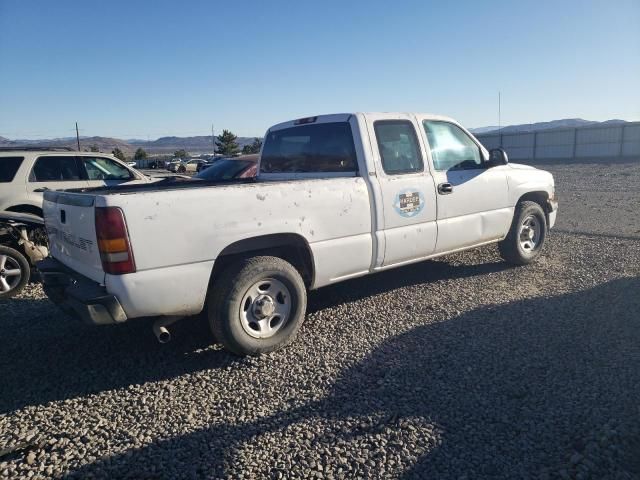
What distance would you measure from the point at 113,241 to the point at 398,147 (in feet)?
9.85

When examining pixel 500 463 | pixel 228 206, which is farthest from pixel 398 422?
pixel 228 206

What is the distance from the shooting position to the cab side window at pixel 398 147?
4.89 meters

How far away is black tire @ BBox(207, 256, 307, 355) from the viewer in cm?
379

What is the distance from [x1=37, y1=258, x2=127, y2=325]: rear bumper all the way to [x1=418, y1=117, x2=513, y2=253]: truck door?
338 centimetres

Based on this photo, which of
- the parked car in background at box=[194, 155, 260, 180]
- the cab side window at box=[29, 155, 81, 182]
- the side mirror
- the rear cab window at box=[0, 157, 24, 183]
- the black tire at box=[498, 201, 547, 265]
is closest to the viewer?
the side mirror

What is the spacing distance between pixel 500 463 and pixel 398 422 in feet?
2.10

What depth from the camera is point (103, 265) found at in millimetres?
3361

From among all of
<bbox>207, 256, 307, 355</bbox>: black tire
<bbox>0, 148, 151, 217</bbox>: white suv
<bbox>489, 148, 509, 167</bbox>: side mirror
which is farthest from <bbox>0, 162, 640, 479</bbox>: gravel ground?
<bbox>0, 148, 151, 217</bbox>: white suv

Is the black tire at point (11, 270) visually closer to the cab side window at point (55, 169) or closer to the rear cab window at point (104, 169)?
the cab side window at point (55, 169)

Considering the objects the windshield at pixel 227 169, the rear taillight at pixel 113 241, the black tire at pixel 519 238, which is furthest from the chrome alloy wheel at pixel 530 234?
the windshield at pixel 227 169

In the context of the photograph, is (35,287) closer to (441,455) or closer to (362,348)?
(362,348)

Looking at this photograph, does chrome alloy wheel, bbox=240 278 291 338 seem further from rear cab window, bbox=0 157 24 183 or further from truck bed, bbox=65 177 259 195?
rear cab window, bbox=0 157 24 183

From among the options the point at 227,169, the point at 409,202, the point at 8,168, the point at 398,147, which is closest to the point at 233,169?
the point at 227,169

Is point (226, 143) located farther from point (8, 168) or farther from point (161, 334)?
point (161, 334)
